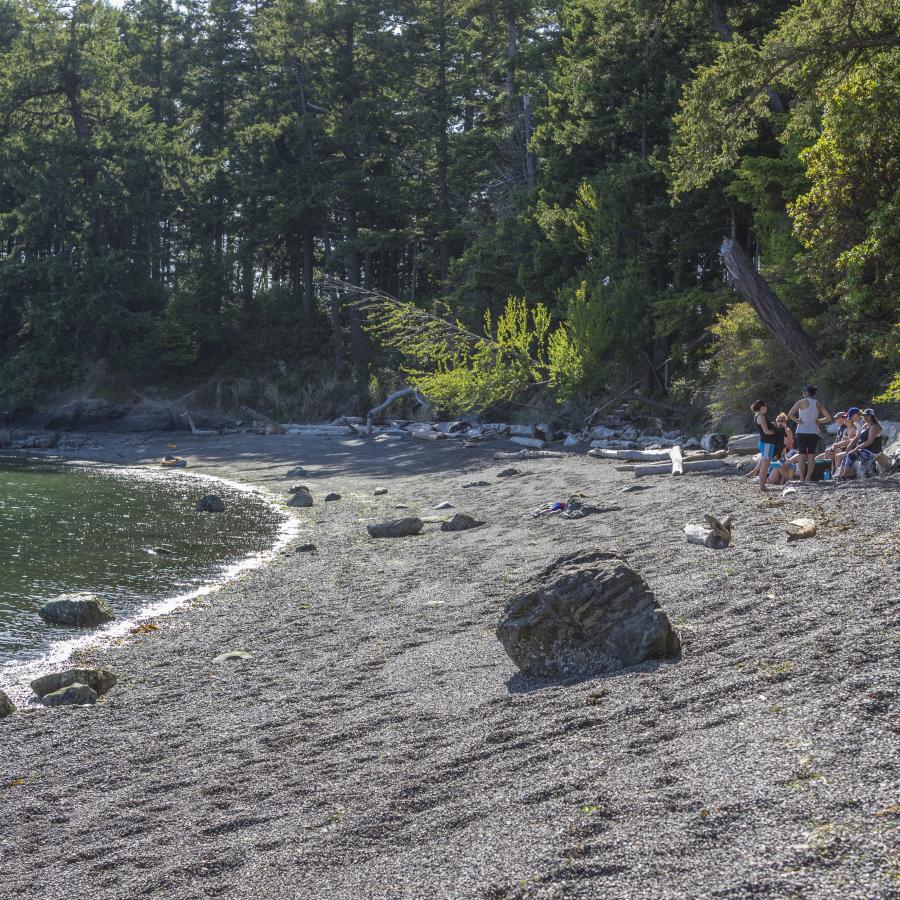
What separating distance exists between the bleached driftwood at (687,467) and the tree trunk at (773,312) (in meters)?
4.38

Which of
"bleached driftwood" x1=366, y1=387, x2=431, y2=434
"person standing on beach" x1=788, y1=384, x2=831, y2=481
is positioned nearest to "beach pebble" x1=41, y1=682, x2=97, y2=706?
"person standing on beach" x1=788, y1=384, x2=831, y2=481

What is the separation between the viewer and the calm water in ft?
42.0

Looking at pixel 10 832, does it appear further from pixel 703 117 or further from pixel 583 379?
pixel 583 379

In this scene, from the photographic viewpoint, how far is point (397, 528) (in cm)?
1645

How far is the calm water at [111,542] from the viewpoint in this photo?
1280 cm

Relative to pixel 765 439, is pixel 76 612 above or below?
below

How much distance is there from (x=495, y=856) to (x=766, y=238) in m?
25.4

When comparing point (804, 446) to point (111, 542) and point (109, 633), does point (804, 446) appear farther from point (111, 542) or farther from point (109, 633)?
point (111, 542)

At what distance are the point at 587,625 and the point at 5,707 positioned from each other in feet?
17.1

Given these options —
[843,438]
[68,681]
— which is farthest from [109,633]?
[843,438]

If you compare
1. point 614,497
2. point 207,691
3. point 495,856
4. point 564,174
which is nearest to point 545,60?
point 564,174

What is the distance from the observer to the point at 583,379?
30.2 meters

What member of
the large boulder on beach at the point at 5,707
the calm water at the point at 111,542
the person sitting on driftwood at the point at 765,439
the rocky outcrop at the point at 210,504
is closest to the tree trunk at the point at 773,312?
the person sitting on driftwood at the point at 765,439

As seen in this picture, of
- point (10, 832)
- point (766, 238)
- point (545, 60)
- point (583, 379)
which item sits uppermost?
point (545, 60)
